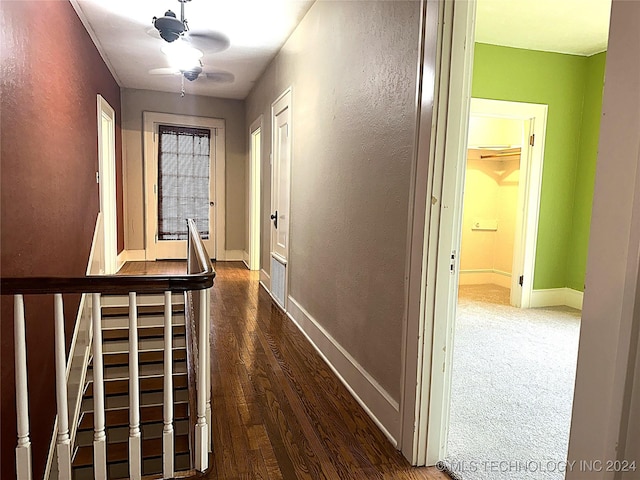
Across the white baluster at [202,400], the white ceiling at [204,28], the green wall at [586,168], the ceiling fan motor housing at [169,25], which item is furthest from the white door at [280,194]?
the green wall at [586,168]

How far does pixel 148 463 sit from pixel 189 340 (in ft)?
3.05

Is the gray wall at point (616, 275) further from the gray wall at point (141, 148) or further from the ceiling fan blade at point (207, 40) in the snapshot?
the gray wall at point (141, 148)

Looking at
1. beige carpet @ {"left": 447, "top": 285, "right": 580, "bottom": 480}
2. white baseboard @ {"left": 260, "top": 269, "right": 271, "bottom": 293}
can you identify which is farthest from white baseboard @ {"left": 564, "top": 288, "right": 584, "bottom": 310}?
white baseboard @ {"left": 260, "top": 269, "right": 271, "bottom": 293}

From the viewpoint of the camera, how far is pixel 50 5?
271cm

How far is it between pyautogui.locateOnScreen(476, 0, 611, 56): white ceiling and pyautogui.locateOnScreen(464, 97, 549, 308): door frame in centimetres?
55

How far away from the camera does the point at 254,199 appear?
6.12 m

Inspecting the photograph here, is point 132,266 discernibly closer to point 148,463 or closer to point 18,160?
point 148,463

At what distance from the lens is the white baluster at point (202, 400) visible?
167cm

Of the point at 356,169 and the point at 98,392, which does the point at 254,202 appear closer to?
the point at 356,169

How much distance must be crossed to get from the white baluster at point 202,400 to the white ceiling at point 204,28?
2.74 metres

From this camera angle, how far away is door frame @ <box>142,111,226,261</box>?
6.30 metres

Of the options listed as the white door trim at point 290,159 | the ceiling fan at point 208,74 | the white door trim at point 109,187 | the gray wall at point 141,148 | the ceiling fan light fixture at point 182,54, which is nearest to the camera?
the ceiling fan light fixture at point 182,54

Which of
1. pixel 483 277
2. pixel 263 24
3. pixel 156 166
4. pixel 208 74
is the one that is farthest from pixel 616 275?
pixel 156 166

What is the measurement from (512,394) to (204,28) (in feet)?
12.9
